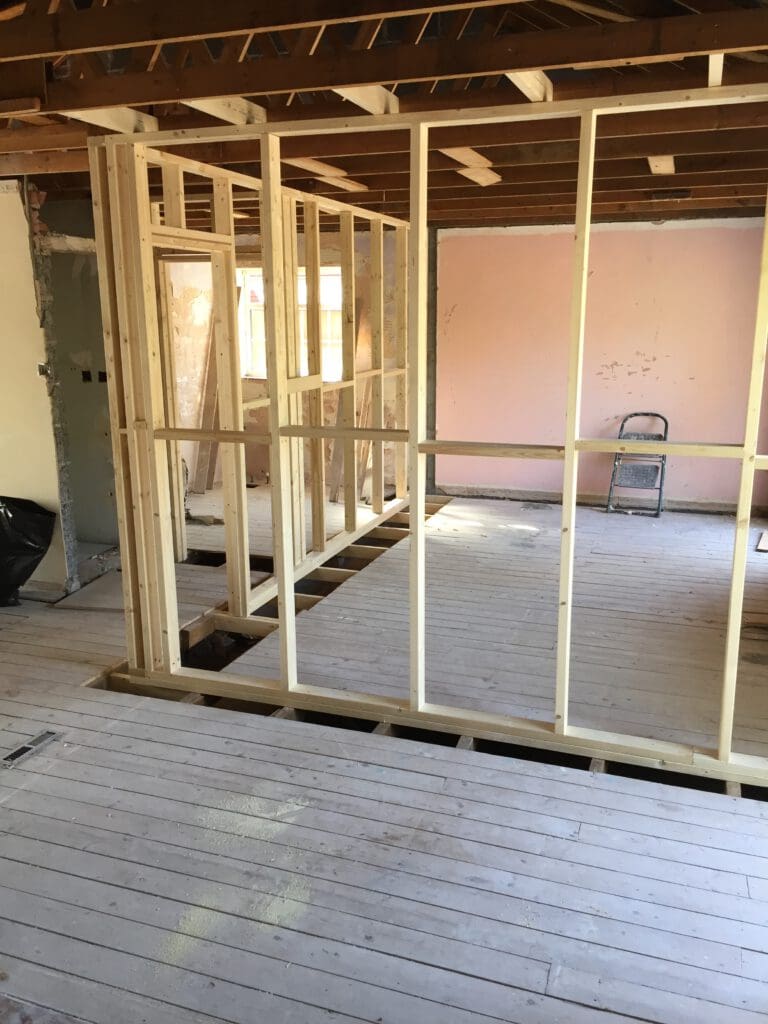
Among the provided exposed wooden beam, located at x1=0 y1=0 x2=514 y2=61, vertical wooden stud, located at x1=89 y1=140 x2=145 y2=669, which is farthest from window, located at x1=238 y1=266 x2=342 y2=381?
exposed wooden beam, located at x1=0 y1=0 x2=514 y2=61

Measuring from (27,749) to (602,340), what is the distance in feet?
20.3

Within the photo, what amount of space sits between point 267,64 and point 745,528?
2.42 metres

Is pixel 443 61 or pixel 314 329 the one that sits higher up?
pixel 443 61

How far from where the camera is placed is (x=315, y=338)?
562cm

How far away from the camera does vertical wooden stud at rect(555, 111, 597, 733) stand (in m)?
Answer: 2.88

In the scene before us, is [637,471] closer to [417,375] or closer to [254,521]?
[254,521]

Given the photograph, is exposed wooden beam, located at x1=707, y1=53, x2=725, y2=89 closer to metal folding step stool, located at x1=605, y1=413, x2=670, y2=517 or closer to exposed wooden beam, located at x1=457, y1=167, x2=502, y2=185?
exposed wooden beam, located at x1=457, y1=167, x2=502, y2=185

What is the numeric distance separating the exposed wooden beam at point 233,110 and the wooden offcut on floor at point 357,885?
2568 mm

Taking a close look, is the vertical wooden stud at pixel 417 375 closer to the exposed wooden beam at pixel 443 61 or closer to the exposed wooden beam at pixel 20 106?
the exposed wooden beam at pixel 443 61

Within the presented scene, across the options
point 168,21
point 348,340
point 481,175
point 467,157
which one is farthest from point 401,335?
point 168,21

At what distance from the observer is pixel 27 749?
131 inches

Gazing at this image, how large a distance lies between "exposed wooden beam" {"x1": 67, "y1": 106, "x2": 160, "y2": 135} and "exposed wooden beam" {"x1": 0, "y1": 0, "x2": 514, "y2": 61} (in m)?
0.48

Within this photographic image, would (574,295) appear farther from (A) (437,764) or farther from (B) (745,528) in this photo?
(A) (437,764)

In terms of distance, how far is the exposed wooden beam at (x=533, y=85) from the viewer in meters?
2.79
